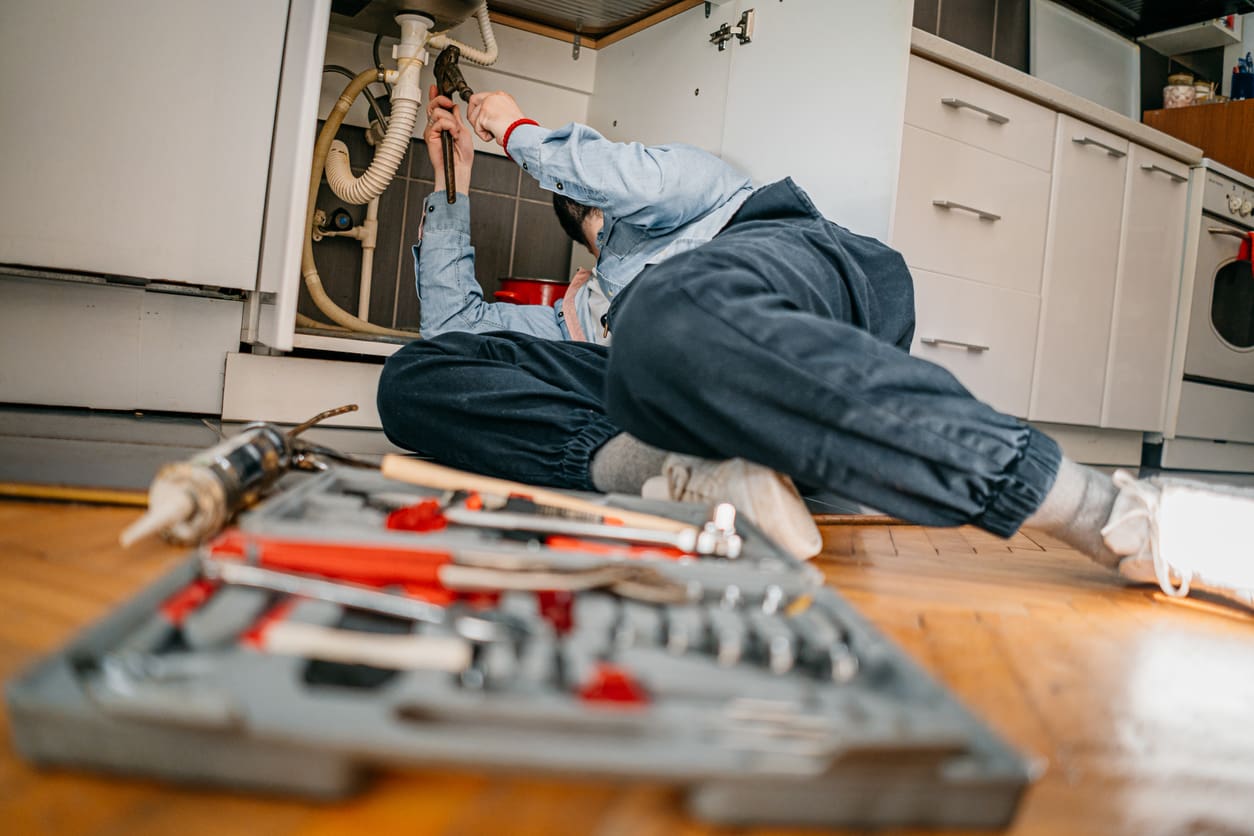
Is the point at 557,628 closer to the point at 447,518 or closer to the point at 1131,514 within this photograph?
the point at 447,518

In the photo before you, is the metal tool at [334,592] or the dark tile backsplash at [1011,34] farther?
the dark tile backsplash at [1011,34]

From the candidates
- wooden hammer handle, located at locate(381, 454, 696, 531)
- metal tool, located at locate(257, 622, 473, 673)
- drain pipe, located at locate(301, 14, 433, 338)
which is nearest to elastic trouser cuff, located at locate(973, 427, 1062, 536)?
wooden hammer handle, located at locate(381, 454, 696, 531)

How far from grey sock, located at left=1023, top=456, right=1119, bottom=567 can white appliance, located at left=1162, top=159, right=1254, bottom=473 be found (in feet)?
6.48

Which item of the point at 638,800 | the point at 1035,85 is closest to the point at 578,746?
the point at 638,800

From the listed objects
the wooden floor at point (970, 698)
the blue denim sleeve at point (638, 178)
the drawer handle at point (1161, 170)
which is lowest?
the wooden floor at point (970, 698)

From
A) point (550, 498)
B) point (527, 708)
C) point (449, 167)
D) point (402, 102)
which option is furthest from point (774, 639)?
point (402, 102)

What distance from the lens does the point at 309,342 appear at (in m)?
1.69

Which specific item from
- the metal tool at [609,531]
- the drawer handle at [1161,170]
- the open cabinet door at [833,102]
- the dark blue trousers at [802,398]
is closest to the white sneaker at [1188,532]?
the dark blue trousers at [802,398]

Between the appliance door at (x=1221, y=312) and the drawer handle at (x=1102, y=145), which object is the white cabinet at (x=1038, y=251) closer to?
the drawer handle at (x=1102, y=145)

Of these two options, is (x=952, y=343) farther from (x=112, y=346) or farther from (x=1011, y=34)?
(x=112, y=346)

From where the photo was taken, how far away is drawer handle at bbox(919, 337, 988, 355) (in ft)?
6.14

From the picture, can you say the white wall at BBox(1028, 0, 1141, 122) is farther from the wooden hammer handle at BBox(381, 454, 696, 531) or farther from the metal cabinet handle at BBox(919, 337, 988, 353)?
the wooden hammer handle at BBox(381, 454, 696, 531)

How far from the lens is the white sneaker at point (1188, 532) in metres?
0.87

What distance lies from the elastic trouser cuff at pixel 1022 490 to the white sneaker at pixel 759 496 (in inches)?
6.6
